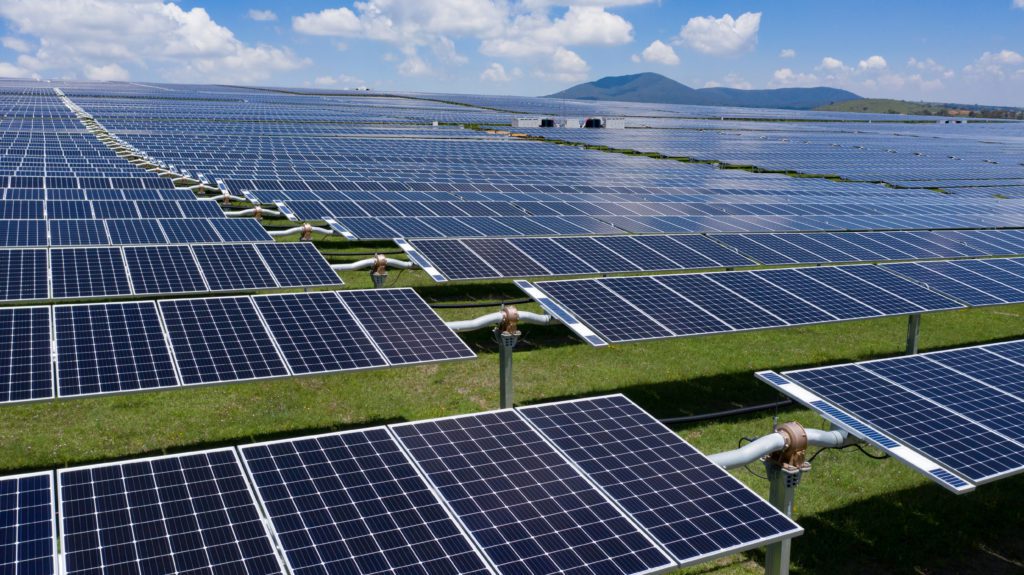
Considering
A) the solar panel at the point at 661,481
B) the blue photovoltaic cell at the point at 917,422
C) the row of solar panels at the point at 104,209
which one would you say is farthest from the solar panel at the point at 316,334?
the row of solar panels at the point at 104,209

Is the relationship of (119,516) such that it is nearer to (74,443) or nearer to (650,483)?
(650,483)

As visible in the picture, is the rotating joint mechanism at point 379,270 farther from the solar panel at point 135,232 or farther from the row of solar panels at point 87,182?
the row of solar panels at point 87,182

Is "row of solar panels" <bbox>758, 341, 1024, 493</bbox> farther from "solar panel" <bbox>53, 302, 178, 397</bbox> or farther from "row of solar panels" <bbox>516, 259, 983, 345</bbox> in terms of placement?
"solar panel" <bbox>53, 302, 178, 397</bbox>

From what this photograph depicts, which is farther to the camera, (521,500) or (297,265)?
(297,265)

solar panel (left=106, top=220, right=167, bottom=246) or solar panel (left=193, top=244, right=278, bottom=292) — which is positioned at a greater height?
solar panel (left=106, top=220, right=167, bottom=246)

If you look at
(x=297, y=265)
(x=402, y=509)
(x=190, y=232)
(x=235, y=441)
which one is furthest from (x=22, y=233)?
(x=402, y=509)

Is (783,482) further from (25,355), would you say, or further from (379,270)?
(379,270)

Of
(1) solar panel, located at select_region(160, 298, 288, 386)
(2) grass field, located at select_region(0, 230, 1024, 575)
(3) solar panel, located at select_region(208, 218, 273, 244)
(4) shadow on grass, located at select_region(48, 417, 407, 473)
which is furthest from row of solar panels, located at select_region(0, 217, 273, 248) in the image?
(1) solar panel, located at select_region(160, 298, 288, 386)
